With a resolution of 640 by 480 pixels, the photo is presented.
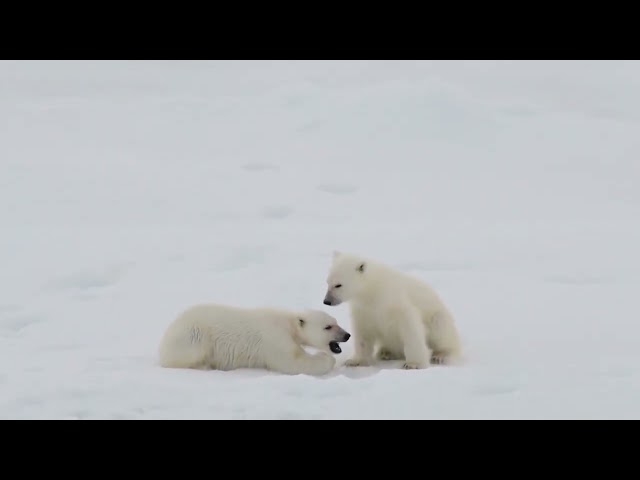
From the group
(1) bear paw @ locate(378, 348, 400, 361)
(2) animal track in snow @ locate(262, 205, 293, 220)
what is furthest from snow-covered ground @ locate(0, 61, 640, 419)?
(1) bear paw @ locate(378, 348, 400, 361)

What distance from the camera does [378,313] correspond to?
275 inches

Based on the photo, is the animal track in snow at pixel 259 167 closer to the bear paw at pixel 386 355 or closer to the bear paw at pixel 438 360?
the bear paw at pixel 386 355

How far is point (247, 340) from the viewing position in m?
6.77

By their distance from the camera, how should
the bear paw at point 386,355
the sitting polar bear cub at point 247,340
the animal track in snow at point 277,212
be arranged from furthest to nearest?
the animal track in snow at point 277,212
the bear paw at point 386,355
the sitting polar bear cub at point 247,340

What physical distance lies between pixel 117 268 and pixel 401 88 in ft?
26.0

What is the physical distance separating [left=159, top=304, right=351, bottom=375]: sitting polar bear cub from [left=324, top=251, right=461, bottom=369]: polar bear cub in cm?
21

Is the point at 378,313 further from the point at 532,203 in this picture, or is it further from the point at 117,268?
the point at 532,203

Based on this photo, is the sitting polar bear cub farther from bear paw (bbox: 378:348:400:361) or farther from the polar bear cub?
bear paw (bbox: 378:348:400:361)

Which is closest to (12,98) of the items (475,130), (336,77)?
(336,77)

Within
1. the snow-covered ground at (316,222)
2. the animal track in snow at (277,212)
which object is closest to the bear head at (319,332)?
the snow-covered ground at (316,222)

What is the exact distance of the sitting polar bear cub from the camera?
6.67 m

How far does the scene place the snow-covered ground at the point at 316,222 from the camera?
5.89 m

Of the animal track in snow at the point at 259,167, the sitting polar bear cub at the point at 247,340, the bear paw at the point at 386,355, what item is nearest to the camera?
the sitting polar bear cub at the point at 247,340

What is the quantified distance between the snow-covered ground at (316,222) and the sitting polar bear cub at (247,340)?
0.58 feet
